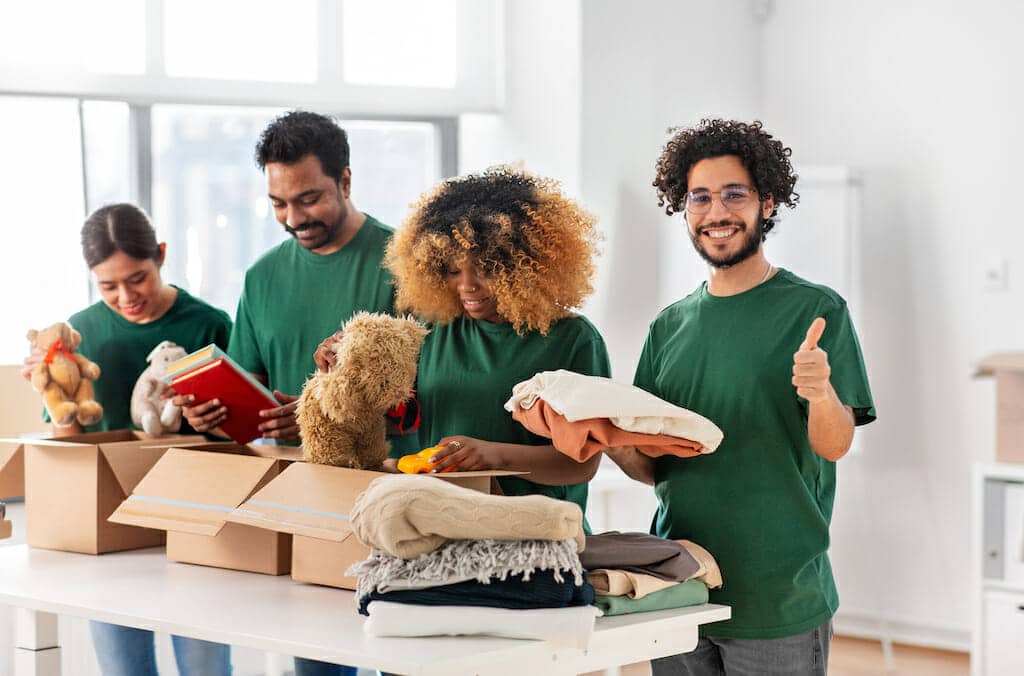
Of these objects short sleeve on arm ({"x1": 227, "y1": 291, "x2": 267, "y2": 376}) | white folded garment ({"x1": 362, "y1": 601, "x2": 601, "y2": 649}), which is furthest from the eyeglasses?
short sleeve on arm ({"x1": 227, "y1": 291, "x2": 267, "y2": 376})

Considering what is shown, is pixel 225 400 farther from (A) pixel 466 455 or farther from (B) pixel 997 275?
(B) pixel 997 275

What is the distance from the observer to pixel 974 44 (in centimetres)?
389

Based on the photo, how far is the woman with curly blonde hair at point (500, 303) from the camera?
2.00 meters

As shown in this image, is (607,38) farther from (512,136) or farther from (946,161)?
(946,161)

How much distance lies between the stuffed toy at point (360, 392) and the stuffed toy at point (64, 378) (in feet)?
2.12

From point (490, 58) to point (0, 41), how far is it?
4.91ft

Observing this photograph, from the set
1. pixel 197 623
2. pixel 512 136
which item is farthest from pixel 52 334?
pixel 512 136

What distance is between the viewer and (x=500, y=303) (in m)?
2.00

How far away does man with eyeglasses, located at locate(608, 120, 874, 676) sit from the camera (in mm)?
1829

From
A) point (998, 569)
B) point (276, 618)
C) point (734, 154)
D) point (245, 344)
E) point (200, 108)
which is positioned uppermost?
point (200, 108)

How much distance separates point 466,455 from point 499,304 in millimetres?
275

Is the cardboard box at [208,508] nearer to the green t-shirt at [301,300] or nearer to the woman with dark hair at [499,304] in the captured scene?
the woman with dark hair at [499,304]

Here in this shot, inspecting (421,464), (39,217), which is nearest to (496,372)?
(421,464)

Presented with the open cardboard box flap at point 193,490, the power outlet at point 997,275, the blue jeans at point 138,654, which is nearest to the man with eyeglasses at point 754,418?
the open cardboard box flap at point 193,490
